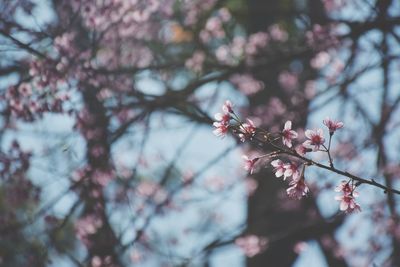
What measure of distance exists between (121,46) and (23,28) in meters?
2.50

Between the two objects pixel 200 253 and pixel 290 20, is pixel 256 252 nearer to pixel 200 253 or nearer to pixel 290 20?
pixel 200 253

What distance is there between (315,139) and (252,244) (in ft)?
13.0

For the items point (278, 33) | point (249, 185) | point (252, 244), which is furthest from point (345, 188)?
point (278, 33)

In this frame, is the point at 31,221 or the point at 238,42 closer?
the point at 31,221

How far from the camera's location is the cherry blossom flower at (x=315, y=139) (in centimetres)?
209

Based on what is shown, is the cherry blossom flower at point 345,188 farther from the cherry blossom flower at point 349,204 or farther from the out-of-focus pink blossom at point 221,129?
the out-of-focus pink blossom at point 221,129

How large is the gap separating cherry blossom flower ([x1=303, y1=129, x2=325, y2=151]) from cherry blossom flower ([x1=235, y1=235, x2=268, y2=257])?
11.9 feet

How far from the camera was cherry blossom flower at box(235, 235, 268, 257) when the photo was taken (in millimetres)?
5582

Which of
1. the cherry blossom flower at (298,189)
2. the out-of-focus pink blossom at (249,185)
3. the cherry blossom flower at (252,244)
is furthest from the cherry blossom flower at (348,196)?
the out-of-focus pink blossom at (249,185)

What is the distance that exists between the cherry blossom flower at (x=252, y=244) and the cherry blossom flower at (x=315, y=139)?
363 cm

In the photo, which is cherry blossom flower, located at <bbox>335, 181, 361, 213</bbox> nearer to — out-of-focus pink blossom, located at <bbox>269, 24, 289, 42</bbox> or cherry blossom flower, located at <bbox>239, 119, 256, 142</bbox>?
cherry blossom flower, located at <bbox>239, 119, 256, 142</bbox>

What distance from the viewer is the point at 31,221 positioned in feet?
13.8

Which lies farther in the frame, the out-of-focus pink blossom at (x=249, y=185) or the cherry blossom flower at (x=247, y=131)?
the out-of-focus pink blossom at (x=249, y=185)

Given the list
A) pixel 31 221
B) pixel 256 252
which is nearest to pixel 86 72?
pixel 31 221
